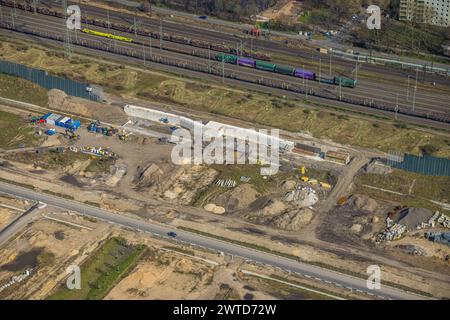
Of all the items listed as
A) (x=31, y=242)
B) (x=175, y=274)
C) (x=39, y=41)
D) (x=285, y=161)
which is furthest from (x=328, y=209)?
(x=39, y=41)

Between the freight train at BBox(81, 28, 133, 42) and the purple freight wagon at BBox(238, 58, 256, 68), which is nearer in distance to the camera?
the purple freight wagon at BBox(238, 58, 256, 68)

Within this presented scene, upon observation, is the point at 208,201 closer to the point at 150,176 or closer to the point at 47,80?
the point at 150,176

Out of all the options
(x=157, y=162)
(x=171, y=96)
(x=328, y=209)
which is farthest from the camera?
(x=171, y=96)

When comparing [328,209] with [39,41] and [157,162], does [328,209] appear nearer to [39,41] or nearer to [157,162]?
[157,162]

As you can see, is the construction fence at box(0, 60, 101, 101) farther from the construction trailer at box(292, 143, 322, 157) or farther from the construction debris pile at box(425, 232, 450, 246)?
the construction debris pile at box(425, 232, 450, 246)

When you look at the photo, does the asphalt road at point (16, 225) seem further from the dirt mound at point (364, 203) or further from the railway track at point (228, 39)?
the railway track at point (228, 39)

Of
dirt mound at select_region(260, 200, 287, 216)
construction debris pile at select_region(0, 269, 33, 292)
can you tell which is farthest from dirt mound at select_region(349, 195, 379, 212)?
construction debris pile at select_region(0, 269, 33, 292)
